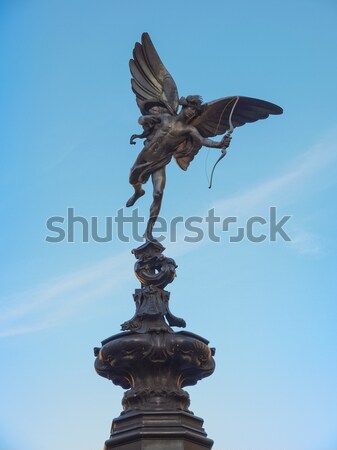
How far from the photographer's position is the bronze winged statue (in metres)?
13.8

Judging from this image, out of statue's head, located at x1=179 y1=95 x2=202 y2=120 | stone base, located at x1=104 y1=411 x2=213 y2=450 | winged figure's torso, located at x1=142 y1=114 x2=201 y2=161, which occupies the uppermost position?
statue's head, located at x1=179 y1=95 x2=202 y2=120

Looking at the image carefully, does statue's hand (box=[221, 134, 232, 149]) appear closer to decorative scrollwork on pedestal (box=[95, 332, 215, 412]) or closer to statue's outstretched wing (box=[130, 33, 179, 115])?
statue's outstretched wing (box=[130, 33, 179, 115])

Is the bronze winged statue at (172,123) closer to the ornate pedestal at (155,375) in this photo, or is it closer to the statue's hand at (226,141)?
the statue's hand at (226,141)

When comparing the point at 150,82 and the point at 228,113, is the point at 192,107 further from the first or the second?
the point at 150,82

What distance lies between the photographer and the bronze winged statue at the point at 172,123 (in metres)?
13.8

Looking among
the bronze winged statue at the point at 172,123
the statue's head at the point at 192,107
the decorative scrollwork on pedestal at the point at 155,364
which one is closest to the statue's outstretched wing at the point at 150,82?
the bronze winged statue at the point at 172,123

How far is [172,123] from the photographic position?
1391cm

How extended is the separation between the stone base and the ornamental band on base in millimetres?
13

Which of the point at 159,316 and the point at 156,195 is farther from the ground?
the point at 156,195

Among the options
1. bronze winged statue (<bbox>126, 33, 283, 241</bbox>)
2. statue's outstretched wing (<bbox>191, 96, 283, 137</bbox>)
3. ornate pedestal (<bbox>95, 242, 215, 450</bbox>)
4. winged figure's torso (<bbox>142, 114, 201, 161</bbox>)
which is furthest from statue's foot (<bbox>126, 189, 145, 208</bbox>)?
ornate pedestal (<bbox>95, 242, 215, 450</bbox>)

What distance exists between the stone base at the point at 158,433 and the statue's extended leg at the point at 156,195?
3337mm

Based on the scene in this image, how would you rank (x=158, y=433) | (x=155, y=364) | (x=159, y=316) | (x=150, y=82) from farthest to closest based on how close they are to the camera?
(x=150, y=82)
(x=159, y=316)
(x=155, y=364)
(x=158, y=433)

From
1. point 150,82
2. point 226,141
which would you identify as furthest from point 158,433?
point 150,82

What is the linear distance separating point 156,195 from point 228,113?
2027 mm
